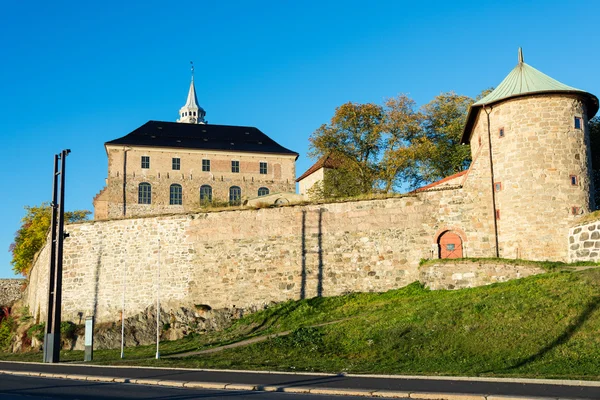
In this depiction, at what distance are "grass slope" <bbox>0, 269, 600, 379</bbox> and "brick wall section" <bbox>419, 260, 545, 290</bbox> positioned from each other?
767mm

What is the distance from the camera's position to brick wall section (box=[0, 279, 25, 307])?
65250mm

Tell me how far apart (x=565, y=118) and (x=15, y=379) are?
24.3 m

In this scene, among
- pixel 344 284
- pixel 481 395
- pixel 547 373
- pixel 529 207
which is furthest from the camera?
pixel 344 284

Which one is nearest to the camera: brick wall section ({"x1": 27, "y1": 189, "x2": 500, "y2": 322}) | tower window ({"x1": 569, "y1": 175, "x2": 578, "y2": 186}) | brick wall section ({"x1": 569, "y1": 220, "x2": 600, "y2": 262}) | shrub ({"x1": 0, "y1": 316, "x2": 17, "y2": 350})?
brick wall section ({"x1": 569, "y1": 220, "x2": 600, "y2": 262})

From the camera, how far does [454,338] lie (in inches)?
789

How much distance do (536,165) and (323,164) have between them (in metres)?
30.5

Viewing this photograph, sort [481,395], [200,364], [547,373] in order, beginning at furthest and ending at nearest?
[200,364] → [547,373] → [481,395]

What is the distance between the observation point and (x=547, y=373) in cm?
1560

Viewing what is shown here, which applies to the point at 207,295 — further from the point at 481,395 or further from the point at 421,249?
the point at 481,395

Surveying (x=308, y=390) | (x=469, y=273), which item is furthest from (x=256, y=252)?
(x=308, y=390)

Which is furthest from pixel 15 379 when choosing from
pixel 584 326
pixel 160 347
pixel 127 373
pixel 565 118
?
pixel 565 118

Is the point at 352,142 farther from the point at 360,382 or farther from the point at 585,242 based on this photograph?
the point at 360,382

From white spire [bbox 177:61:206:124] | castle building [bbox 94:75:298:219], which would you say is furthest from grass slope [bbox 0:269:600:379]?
white spire [bbox 177:61:206:124]

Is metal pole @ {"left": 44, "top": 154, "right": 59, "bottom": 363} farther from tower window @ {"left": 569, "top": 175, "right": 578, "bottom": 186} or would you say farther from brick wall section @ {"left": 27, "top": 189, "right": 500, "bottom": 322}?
tower window @ {"left": 569, "top": 175, "right": 578, "bottom": 186}
